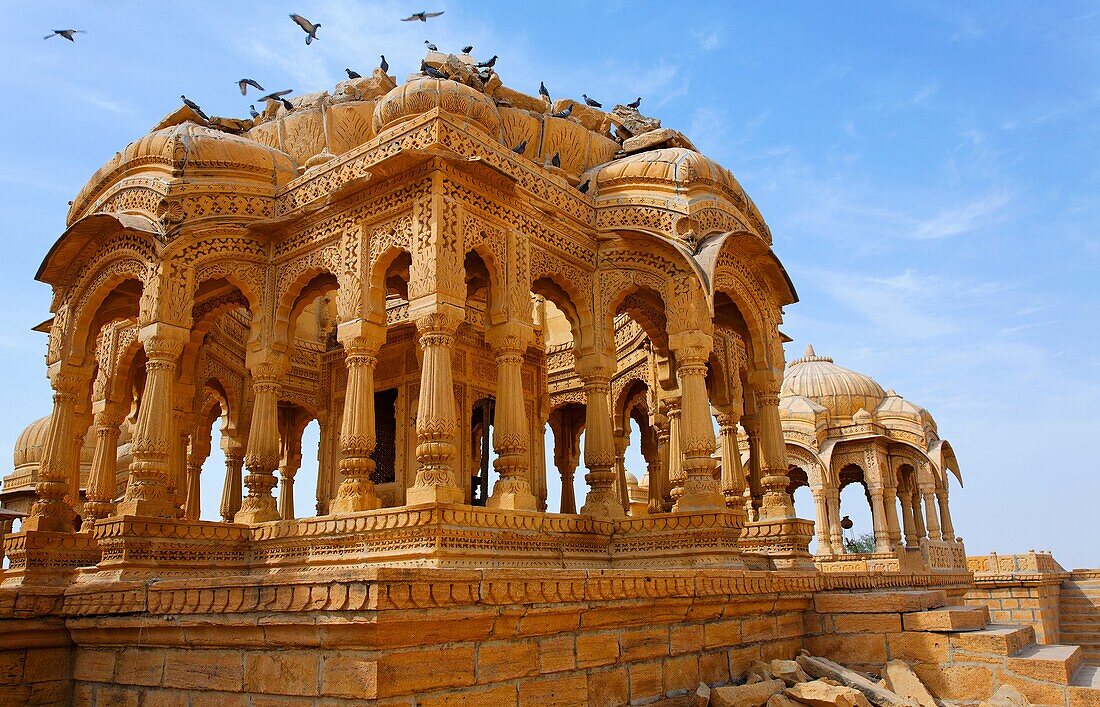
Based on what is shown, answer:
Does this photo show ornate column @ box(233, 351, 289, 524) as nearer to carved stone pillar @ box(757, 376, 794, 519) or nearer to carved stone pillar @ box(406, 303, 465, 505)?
carved stone pillar @ box(406, 303, 465, 505)

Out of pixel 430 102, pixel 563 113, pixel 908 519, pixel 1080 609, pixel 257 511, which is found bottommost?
pixel 1080 609

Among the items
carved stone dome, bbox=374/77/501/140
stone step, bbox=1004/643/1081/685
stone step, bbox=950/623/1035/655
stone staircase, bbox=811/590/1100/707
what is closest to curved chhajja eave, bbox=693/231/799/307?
carved stone dome, bbox=374/77/501/140

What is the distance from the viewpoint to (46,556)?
988cm

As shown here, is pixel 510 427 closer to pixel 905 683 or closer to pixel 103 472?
pixel 905 683

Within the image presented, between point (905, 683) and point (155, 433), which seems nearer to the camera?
point (905, 683)

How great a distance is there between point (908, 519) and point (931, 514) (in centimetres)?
201

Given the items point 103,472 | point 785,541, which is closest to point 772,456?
point 785,541

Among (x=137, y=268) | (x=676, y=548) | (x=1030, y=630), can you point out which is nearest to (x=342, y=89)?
(x=137, y=268)

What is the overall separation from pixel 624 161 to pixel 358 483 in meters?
5.80

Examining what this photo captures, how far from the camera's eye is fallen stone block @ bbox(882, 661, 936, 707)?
6.26 m

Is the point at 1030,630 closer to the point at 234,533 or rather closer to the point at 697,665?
the point at 697,665

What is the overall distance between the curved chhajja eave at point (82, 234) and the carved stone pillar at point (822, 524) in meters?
19.0

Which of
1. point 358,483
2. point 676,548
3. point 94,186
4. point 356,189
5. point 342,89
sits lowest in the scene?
point 676,548

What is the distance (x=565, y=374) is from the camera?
16062mm
